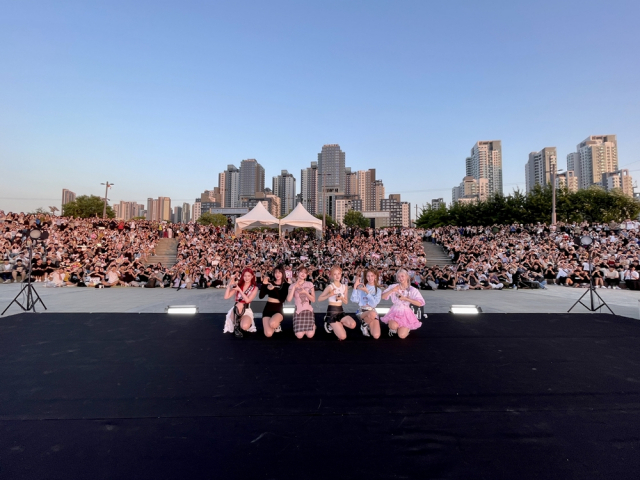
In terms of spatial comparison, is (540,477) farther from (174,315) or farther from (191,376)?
(174,315)

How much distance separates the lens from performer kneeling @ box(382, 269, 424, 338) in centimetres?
510

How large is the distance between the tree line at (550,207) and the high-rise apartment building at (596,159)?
97479mm

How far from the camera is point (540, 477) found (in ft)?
6.40

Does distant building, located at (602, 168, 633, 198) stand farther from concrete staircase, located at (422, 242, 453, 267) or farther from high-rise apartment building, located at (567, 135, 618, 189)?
concrete staircase, located at (422, 242, 453, 267)

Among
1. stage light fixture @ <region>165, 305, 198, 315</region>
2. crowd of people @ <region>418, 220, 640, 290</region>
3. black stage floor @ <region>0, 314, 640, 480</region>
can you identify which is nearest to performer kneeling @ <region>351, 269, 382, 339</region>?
black stage floor @ <region>0, 314, 640, 480</region>

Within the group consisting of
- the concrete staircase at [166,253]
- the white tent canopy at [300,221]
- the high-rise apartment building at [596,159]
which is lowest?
the concrete staircase at [166,253]

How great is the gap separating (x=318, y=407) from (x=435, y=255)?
16.6 metres

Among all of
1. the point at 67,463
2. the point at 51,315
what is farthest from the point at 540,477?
the point at 51,315

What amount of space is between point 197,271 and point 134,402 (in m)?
11.3

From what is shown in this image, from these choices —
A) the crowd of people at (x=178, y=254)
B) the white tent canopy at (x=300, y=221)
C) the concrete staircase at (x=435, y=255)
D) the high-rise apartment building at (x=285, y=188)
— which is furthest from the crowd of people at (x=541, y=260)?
the high-rise apartment building at (x=285, y=188)

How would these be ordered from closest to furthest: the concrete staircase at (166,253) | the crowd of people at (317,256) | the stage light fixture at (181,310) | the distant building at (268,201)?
the stage light fixture at (181,310) → the crowd of people at (317,256) → the concrete staircase at (166,253) → the distant building at (268,201)

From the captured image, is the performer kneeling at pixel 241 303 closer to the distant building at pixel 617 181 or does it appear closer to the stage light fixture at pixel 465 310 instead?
the stage light fixture at pixel 465 310

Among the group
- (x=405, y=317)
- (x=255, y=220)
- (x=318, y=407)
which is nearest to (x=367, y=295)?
(x=405, y=317)

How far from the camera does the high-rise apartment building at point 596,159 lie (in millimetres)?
115000
